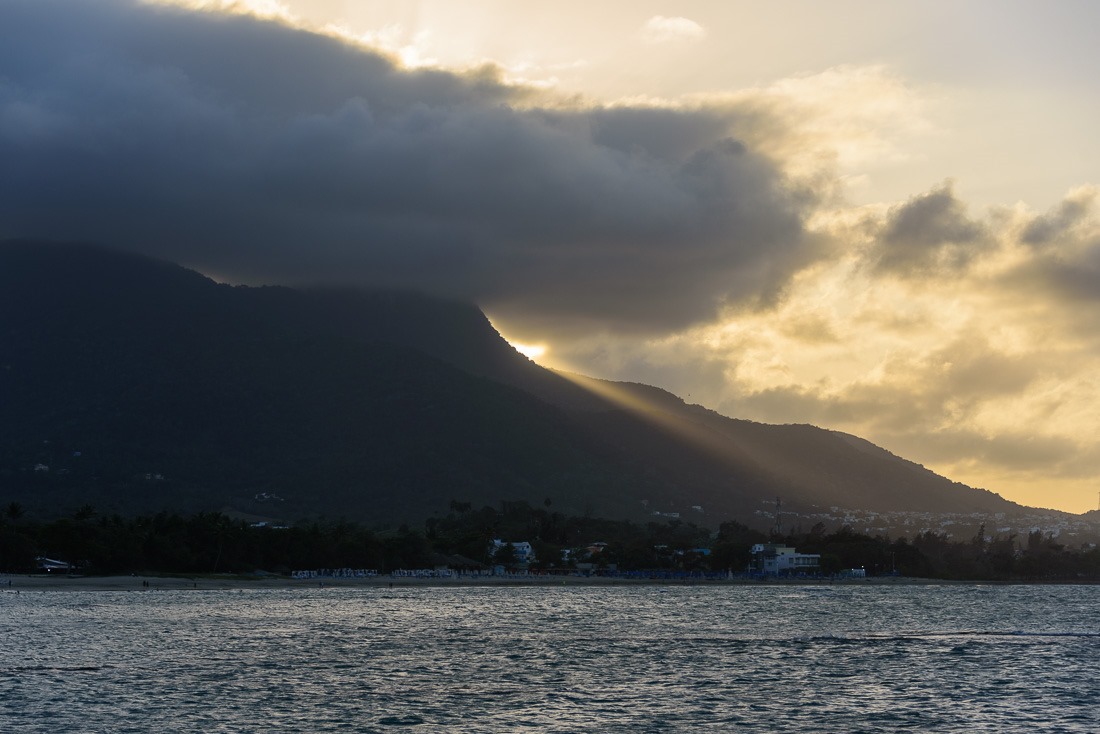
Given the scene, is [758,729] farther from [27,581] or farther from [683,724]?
[27,581]

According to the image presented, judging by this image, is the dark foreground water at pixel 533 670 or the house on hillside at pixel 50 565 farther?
the house on hillside at pixel 50 565

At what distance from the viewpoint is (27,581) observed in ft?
573

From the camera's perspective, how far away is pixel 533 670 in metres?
79.9

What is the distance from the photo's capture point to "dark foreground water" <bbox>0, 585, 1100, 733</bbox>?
60.4 metres

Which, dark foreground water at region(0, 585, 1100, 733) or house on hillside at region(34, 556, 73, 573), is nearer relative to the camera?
dark foreground water at region(0, 585, 1100, 733)

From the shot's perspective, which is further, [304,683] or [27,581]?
[27,581]

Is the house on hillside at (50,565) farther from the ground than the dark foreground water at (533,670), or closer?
farther from the ground

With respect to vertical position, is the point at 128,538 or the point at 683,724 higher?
the point at 128,538

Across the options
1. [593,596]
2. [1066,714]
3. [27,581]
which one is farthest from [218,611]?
[1066,714]

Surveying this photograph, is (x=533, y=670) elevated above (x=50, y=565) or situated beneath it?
situated beneath

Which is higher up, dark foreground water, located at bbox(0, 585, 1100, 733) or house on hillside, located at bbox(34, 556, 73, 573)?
house on hillside, located at bbox(34, 556, 73, 573)

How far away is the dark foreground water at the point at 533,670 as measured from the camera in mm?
60438

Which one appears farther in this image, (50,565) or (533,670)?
(50,565)

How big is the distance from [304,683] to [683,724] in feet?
80.3
